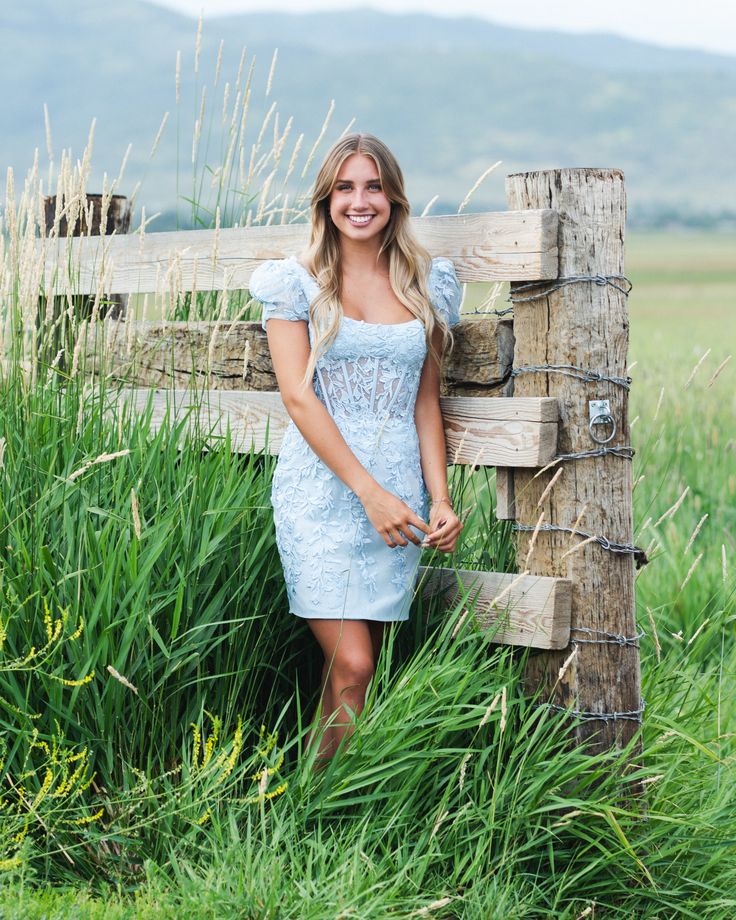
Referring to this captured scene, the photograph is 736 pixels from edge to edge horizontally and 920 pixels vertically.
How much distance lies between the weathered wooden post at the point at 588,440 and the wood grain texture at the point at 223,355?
0.16 meters

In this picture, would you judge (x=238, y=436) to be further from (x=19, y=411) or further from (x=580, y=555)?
(x=580, y=555)

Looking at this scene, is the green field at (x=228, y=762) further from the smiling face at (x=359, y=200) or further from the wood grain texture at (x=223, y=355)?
the smiling face at (x=359, y=200)

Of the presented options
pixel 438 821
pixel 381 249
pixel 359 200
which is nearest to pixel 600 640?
pixel 438 821

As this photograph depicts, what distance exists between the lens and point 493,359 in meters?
3.47

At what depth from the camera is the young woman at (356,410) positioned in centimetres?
319

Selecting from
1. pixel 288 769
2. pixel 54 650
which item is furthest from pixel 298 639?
pixel 54 650

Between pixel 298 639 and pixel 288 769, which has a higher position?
pixel 298 639

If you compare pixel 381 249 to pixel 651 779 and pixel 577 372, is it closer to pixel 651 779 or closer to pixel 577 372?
pixel 577 372

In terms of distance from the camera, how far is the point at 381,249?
134 inches

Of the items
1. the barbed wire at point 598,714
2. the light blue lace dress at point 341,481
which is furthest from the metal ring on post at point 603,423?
the barbed wire at point 598,714

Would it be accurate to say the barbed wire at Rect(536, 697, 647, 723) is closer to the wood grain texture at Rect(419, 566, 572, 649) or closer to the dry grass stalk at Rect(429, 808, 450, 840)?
the wood grain texture at Rect(419, 566, 572, 649)

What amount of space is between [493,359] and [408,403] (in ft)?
1.03

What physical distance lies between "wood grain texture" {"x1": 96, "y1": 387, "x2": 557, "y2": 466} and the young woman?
9 cm

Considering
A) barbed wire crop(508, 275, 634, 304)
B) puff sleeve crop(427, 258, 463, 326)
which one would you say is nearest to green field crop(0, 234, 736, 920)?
puff sleeve crop(427, 258, 463, 326)
